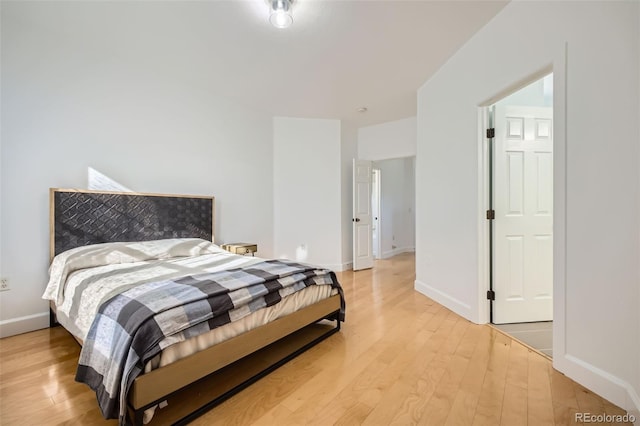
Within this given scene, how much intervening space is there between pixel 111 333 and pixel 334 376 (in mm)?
1250

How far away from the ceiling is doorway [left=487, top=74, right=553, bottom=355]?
94 cm

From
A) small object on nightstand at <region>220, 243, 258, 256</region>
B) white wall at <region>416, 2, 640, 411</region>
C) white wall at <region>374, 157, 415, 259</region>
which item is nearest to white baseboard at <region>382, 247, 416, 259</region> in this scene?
white wall at <region>374, 157, 415, 259</region>

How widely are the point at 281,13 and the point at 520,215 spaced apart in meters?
2.65

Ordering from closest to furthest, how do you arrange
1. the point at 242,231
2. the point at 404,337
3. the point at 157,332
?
1. the point at 157,332
2. the point at 404,337
3. the point at 242,231

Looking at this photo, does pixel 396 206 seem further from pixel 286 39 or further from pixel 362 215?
pixel 286 39

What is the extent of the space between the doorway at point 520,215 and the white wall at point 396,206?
363 centimetres

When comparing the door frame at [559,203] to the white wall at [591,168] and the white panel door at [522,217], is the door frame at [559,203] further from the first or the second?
the white panel door at [522,217]

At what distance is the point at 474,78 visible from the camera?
2.40 m

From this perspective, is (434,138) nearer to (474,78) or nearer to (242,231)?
(474,78)

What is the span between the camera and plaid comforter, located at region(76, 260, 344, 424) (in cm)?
115

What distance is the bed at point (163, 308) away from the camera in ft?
3.93

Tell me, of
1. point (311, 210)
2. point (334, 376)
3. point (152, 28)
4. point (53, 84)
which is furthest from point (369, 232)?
point (53, 84)

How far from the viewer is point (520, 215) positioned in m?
2.40

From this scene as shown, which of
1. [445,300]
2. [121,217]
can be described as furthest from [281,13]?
[445,300]
